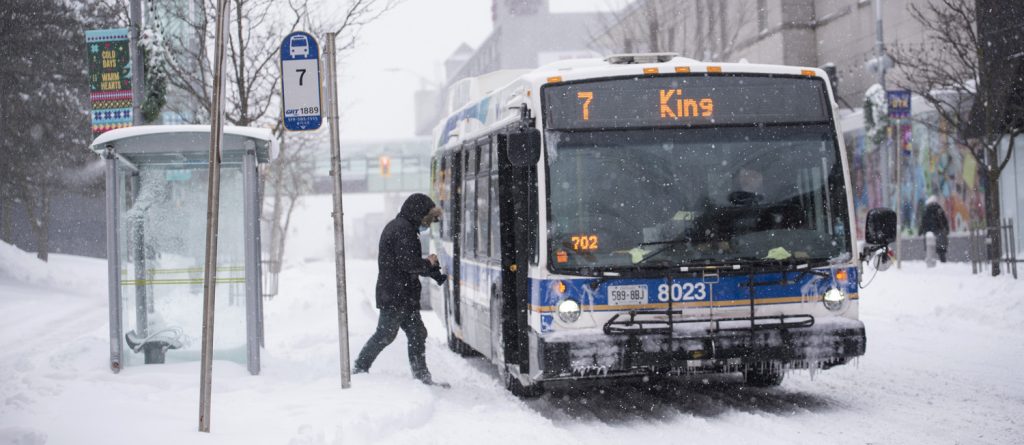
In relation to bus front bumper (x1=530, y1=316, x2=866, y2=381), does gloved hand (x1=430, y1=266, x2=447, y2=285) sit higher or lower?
higher

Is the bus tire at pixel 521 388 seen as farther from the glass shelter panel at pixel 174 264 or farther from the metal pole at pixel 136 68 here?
the metal pole at pixel 136 68

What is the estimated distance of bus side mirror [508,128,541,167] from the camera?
8.96 metres

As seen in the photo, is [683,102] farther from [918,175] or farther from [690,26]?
[690,26]

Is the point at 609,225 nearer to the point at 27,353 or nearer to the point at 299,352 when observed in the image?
the point at 299,352

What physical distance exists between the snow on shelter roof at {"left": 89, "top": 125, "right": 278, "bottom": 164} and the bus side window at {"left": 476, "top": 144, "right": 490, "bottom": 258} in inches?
78.6

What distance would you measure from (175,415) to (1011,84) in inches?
712

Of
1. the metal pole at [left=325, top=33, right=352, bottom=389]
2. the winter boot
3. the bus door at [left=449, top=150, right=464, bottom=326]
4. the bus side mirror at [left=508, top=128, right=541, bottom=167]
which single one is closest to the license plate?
the bus side mirror at [left=508, top=128, right=541, bottom=167]

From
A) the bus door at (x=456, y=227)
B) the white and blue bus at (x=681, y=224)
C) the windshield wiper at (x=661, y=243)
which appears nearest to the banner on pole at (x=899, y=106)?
the bus door at (x=456, y=227)

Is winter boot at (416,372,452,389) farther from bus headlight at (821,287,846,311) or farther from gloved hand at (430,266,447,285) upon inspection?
bus headlight at (821,287,846,311)

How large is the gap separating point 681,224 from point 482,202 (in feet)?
9.26

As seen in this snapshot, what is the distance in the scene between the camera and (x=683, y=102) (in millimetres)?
9398

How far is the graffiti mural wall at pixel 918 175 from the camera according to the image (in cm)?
2805

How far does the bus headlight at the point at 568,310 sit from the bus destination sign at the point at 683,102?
1383 mm

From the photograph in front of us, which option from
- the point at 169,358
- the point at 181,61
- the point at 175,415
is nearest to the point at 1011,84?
the point at 181,61
